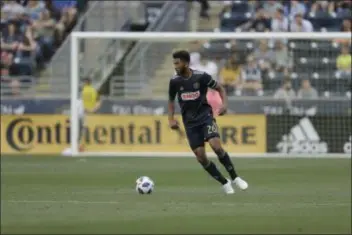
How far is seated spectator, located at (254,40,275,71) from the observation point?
27.5 metres

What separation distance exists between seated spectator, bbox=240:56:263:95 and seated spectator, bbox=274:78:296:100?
45 centimetres

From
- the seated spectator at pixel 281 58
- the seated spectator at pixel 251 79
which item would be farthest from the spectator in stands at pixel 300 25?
the seated spectator at pixel 251 79

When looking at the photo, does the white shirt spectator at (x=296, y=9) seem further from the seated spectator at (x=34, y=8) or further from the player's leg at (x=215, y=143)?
the player's leg at (x=215, y=143)

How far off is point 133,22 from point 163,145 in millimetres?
5503

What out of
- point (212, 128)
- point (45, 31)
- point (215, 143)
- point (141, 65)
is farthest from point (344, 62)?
point (215, 143)

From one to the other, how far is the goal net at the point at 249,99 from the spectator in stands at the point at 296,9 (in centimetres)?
158

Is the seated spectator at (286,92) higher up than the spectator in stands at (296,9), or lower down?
lower down

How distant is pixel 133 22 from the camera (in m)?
31.6

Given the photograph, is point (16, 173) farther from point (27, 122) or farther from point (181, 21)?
point (181, 21)

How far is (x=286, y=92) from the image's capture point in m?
27.4

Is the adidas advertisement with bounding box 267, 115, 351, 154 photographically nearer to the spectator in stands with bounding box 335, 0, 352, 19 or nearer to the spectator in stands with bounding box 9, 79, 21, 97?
the spectator in stands with bounding box 335, 0, 352, 19

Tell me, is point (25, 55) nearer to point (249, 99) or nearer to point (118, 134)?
point (118, 134)

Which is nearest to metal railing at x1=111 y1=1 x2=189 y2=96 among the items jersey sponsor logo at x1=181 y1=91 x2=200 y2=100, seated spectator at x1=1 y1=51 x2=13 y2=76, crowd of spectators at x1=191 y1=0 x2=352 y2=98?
crowd of spectators at x1=191 y1=0 x2=352 y2=98

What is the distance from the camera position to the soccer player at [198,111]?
14.9 m
